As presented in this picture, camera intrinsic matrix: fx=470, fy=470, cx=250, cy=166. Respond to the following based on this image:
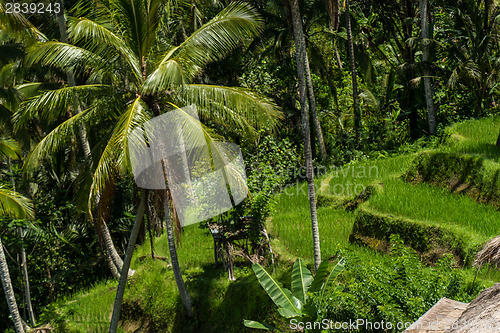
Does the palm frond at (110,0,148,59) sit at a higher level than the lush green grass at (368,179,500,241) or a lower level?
higher

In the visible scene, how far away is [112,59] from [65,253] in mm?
8930

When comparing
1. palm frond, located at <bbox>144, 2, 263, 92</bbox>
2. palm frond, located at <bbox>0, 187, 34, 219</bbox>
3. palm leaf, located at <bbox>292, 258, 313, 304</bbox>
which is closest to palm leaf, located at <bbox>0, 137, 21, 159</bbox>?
palm frond, located at <bbox>0, 187, 34, 219</bbox>

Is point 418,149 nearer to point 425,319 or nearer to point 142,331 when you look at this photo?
point 142,331

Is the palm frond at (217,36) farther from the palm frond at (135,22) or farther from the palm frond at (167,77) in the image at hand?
the palm frond at (167,77)

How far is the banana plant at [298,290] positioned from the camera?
705 centimetres

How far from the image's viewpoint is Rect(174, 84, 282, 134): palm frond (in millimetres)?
8234

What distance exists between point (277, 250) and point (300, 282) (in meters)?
2.65

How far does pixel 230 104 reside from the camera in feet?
27.2

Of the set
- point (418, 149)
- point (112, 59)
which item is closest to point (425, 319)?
point (112, 59)

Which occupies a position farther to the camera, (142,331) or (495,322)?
(142,331)

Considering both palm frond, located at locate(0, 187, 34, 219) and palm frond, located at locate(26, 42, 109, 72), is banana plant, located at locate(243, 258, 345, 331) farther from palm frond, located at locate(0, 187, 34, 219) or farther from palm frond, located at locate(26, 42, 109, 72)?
palm frond, located at locate(0, 187, 34, 219)

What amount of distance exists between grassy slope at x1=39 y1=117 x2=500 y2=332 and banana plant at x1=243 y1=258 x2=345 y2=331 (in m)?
0.74

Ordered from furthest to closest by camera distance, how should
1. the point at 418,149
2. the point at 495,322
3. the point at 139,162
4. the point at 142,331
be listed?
1. the point at 418,149
2. the point at 142,331
3. the point at 139,162
4. the point at 495,322

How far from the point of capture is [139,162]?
8117mm
